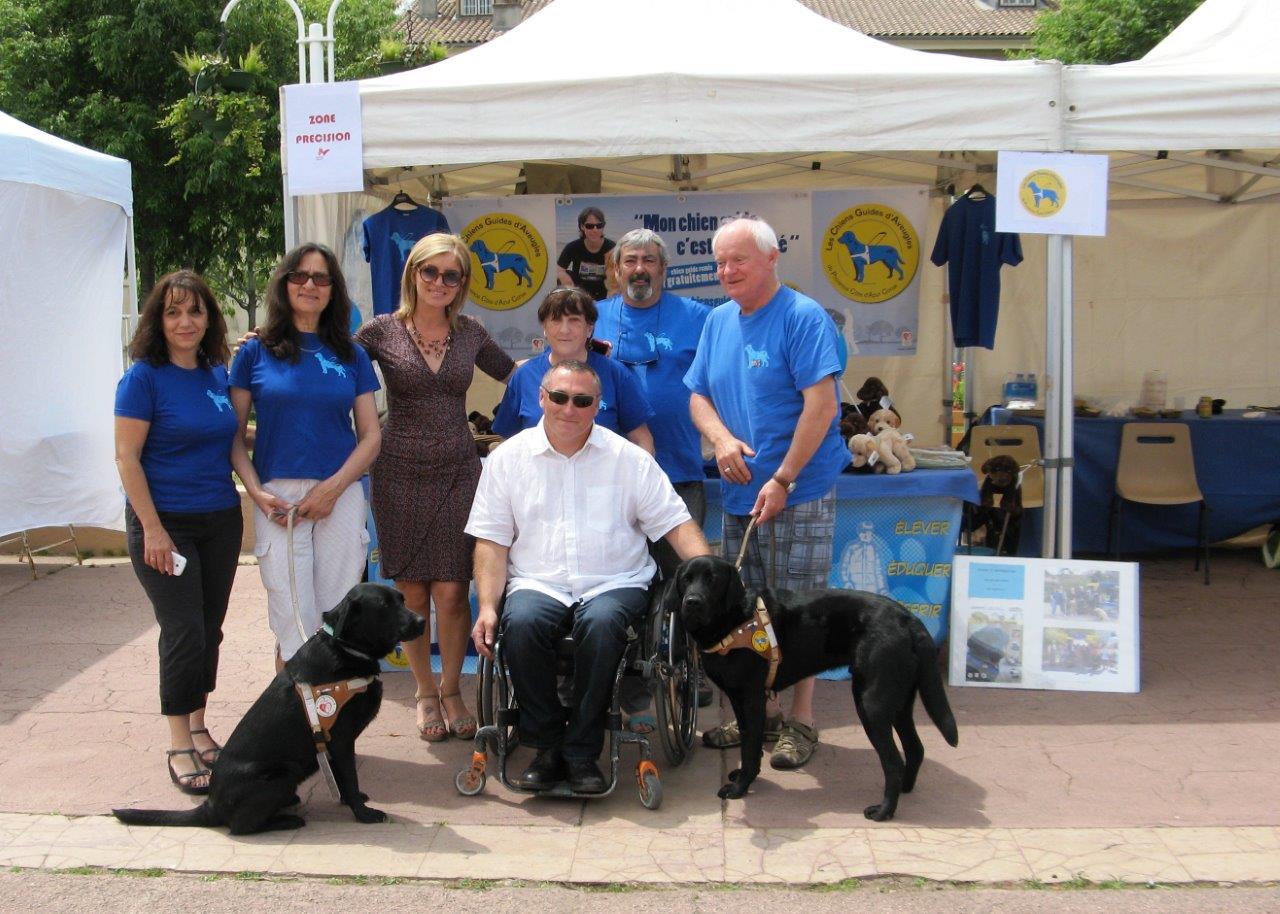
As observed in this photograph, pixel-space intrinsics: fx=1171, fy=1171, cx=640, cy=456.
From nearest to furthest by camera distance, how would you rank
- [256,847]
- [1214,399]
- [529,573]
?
[256,847] → [529,573] → [1214,399]

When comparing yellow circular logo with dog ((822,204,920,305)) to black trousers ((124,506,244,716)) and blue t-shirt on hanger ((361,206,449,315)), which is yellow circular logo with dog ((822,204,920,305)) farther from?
black trousers ((124,506,244,716))

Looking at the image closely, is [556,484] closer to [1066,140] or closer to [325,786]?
[325,786]

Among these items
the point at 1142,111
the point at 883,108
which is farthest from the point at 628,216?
the point at 1142,111

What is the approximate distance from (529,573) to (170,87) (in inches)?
599

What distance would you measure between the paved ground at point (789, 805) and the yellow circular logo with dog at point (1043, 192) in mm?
1976

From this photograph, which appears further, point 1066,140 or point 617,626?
point 1066,140

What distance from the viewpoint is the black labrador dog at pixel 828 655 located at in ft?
11.6

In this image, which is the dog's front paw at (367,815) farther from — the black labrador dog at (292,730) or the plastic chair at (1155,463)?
the plastic chair at (1155,463)

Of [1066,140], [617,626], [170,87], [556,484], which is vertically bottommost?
→ [617,626]

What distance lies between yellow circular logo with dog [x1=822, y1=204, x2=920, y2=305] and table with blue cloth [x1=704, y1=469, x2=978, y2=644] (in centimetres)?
279

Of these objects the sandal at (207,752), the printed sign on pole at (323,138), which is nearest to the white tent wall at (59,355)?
the printed sign on pole at (323,138)

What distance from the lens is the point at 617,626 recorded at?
358cm

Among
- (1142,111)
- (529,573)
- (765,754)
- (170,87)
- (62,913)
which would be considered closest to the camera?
(62,913)

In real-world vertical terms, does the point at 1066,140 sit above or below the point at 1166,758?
above
